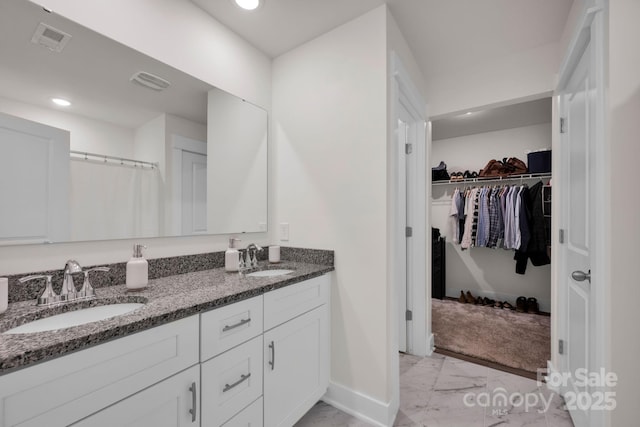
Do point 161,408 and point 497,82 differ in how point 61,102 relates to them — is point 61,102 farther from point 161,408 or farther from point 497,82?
point 497,82

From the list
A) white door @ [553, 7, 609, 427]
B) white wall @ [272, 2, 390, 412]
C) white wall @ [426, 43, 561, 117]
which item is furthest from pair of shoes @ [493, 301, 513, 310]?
white wall @ [272, 2, 390, 412]

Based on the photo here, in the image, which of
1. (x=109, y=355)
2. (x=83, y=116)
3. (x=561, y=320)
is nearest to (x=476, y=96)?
(x=561, y=320)

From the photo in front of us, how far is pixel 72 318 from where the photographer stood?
→ 0.97 meters

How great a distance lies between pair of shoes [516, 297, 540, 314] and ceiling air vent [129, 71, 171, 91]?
4264 millimetres

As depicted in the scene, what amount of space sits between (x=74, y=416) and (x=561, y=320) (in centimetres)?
255

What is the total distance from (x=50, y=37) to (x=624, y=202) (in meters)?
2.33

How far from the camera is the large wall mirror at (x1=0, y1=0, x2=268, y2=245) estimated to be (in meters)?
1.03

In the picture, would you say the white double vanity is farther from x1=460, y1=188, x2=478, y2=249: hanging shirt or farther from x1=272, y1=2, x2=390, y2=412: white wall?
x1=460, y1=188, x2=478, y2=249: hanging shirt

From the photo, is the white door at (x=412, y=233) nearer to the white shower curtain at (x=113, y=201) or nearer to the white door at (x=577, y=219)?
the white door at (x=577, y=219)

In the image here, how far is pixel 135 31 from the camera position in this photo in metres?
1.31

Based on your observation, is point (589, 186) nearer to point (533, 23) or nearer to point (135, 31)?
point (533, 23)

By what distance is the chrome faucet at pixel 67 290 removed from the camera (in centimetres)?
99

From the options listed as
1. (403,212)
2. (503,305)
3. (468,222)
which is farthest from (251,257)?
(503,305)

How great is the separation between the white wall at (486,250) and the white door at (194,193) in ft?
11.6
